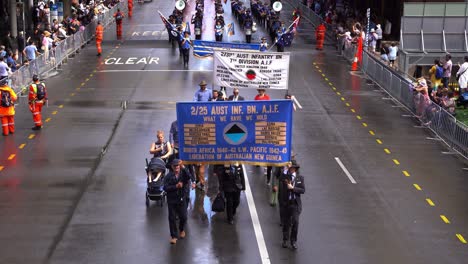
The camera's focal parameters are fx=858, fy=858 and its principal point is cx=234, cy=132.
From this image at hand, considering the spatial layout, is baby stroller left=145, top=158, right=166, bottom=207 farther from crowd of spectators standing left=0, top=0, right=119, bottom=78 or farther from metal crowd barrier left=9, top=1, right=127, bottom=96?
crowd of spectators standing left=0, top=0, right=119, bottom=78

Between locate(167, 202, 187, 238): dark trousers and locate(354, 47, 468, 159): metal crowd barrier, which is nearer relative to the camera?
locate(167, 202, 187, 238): dark trousers

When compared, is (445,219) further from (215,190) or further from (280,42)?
(280,42)

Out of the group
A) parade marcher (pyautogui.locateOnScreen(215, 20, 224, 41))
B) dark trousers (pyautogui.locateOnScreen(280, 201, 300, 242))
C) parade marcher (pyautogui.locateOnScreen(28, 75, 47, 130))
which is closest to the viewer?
dark trousers (pyautogui.locateOnScreen(280, 201, 300, 242))

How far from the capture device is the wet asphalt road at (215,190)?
14.9m

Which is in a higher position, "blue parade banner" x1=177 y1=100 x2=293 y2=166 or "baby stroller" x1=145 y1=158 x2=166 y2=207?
"blue parade banner" x1=177 y1=100 x2=293 y2=166

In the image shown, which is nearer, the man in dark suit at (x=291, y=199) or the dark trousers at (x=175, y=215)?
the man in dark suit at (x=291, y=199)

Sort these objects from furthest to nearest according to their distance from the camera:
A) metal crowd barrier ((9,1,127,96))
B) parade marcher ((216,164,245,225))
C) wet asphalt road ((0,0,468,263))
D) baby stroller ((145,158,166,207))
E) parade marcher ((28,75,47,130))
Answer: metal crowd barrier ((9,1,127,96)) → parade marcher ((28,75,47,130)) → baby stroller ((145,158,166,207)) → parade marcher ((216,164,245,225)) → wet asphalt road ((0,0,468,263))

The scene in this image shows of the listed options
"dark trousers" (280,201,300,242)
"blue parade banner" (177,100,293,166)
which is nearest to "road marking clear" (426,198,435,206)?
"blue parade banner" (177,100,293,166)

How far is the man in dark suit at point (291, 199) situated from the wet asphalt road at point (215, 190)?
37cm

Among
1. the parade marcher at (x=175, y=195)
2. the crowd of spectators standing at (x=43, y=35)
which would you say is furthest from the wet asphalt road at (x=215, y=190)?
the crowd of spectators standing at (x=43, y=35)

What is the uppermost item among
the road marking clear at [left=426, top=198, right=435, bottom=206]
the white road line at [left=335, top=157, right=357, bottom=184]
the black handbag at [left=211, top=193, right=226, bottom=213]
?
the black handbag at [left=211, top=193, right=226, bottom=213]

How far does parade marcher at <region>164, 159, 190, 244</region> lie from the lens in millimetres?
14812

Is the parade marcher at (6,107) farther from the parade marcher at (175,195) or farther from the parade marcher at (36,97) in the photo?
the parade marcher at (175,195)

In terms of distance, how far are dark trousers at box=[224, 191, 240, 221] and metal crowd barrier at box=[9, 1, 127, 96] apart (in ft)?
48.2
